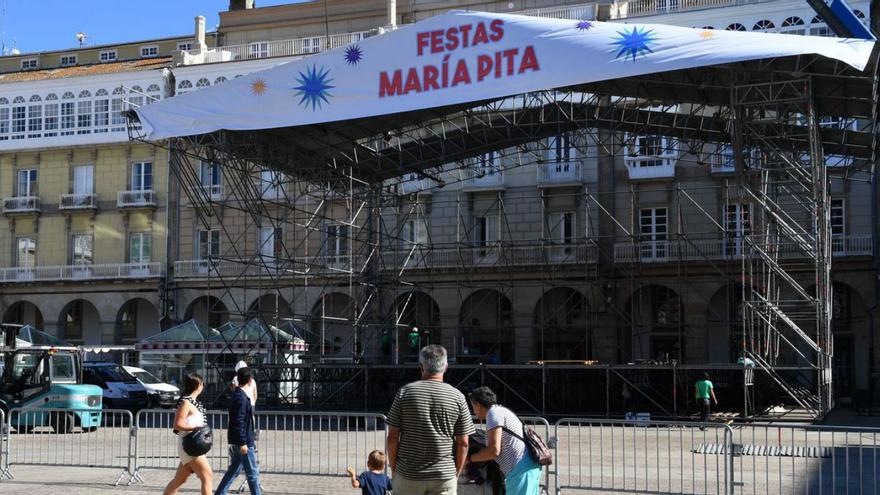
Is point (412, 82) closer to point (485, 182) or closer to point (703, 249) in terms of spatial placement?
point (485, 182)

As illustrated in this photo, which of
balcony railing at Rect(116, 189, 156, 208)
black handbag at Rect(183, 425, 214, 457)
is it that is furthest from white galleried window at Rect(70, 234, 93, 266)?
black handbag at Rect(183, 425, 214, 457)

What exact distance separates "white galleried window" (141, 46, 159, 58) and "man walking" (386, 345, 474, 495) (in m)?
48.7

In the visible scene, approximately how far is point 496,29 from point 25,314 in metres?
32.0

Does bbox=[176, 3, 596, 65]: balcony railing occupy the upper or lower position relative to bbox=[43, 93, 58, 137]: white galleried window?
upper

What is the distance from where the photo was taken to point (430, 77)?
2466cm

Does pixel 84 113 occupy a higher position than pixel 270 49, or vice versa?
pixel 270 49

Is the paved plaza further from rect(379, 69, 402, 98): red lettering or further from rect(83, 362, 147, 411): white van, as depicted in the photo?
rect(83, 362, 147, 411): white van

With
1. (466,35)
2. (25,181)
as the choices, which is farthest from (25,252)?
(466,35)

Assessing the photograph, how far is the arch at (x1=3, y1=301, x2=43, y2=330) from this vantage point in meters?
47.7

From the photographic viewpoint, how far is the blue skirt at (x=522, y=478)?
9.27m

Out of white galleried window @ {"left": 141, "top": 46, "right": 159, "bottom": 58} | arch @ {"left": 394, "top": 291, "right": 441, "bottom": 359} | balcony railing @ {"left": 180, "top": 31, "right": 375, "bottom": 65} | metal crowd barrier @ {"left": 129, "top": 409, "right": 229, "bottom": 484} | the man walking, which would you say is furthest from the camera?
white galleried window @ {"left": 141, "top": 46, "right": 159, "bottom": 58}

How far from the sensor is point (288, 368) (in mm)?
30500

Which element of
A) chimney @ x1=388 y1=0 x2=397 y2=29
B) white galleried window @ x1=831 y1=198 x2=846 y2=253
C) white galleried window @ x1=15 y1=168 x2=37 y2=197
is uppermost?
chimney @ x1=388 y1=0 x2=397 y2=29

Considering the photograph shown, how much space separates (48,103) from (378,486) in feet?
134
